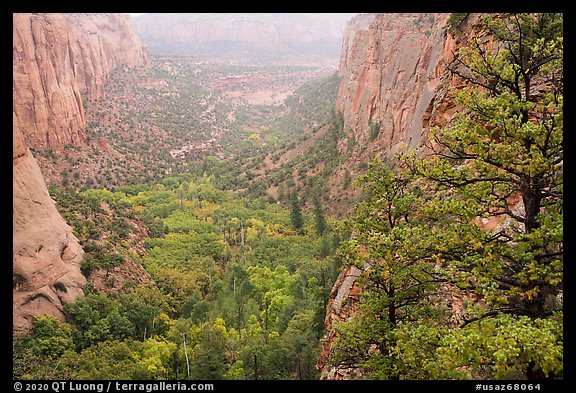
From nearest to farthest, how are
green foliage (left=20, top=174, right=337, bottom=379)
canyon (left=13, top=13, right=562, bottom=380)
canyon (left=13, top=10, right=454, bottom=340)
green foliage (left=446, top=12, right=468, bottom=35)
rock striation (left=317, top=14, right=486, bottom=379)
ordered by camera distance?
rock striation (left=317, top=14, right=486, bottom=379), green foliage (left=446, top=12, right=468, bottom=35), green foliage (left=20, top=174, right=337, bottom=379), canyon (left=13, top=13, right=562, bottom=380), canyon (left=13, top=10, right=454, bottom=340)

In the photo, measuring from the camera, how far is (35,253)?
27094mm

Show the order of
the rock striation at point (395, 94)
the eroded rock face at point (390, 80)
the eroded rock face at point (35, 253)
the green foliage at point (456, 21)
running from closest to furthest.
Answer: the rock striation at point (395, 94) < the green foliage at point (456, 21) < the eroded rock face at point (35, 253) < the eroded rock face at point (390, 80)

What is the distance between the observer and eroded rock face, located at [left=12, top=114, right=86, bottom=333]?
2588 cm

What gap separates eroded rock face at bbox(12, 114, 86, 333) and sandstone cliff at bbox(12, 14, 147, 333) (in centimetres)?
5

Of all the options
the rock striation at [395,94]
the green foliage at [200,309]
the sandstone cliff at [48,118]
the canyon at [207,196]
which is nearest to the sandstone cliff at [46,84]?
the sandstone cliff at [48,118]

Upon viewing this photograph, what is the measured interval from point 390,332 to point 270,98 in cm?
17141

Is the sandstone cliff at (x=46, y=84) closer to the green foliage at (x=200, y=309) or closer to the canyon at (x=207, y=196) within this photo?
the canyon at (x=207, y=196)

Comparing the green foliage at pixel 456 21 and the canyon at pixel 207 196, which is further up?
the green foliage at pixel 456 21

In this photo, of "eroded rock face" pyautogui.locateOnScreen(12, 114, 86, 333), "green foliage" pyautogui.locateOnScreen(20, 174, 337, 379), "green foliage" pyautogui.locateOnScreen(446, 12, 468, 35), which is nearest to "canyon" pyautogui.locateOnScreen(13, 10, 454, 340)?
"eroded rock face" pyautogui.locateOnScreen(12, 114, 86, 333)

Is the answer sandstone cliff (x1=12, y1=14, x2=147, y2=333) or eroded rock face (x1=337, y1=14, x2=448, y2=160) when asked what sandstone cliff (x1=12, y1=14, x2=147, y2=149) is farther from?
eroded rock face (x1=337, y1=14, x2=448, y2=160)

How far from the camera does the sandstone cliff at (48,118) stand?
26656mm

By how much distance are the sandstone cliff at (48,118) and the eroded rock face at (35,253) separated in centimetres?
5

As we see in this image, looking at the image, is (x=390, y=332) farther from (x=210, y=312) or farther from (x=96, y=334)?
(x=210, y=312)
